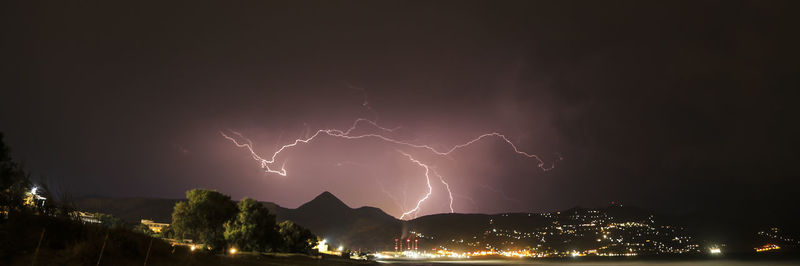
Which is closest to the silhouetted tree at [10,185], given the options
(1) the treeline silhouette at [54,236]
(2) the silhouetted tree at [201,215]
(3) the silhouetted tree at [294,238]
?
(1) the treeline silhouette at [54,236]

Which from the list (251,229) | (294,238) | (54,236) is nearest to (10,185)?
(54,236)

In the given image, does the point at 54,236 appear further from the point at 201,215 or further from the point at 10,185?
the point at 201,215

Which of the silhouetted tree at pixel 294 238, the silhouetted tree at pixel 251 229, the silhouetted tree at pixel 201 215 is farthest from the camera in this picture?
the silhouetted tree at pixel 294 238

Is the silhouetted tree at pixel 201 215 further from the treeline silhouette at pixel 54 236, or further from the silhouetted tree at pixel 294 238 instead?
the treeline silhouette at pixel 54 236

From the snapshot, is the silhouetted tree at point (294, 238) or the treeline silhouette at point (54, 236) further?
the silhouetted tree at point (294, 238)

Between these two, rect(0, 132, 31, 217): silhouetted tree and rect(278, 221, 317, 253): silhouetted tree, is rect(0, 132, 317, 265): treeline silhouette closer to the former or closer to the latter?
rect(0, 132, 31, 217): silhouetted tree
